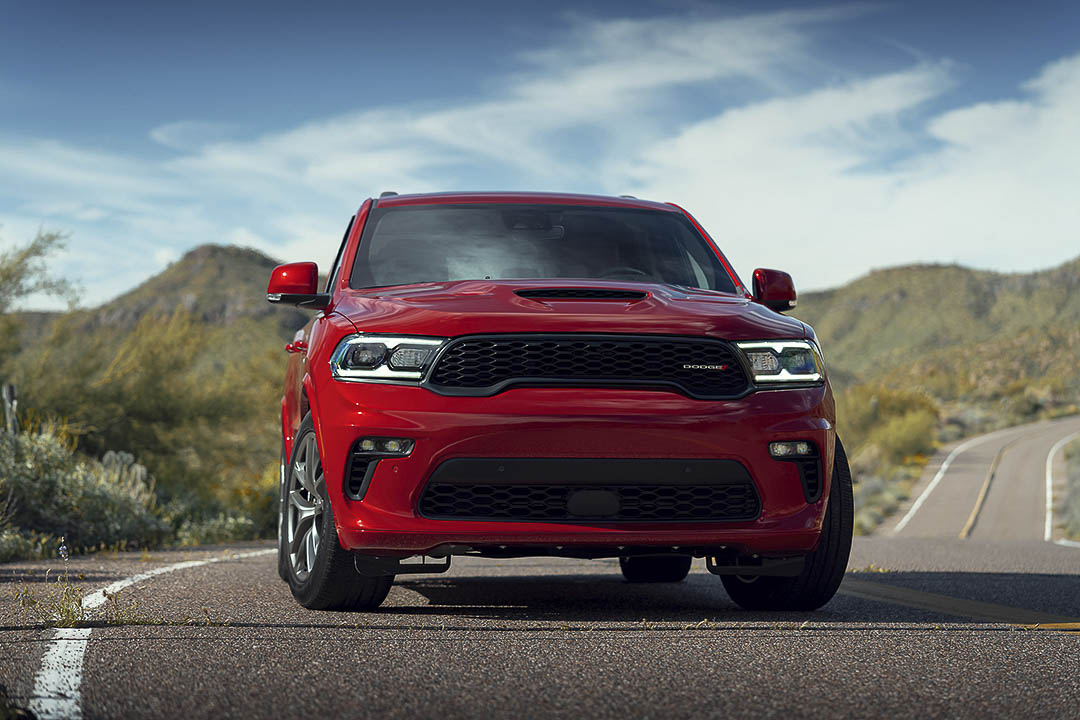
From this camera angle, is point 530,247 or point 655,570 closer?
point 530,247

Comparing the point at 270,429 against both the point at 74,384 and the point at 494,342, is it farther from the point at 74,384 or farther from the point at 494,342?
the point at 494,342

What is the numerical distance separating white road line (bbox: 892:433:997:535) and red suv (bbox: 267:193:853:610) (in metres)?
66.1

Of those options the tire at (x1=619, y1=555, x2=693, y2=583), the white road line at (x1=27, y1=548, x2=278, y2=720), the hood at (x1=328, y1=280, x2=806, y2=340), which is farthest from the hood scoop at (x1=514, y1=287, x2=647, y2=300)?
the tire at (x1=619, y1=555, x2=693, y2=583)

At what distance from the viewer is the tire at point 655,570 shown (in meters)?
7.61

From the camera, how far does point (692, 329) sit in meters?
5.23

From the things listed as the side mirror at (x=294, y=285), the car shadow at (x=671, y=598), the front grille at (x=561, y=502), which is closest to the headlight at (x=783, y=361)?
the front grille at (x=561, y=502)

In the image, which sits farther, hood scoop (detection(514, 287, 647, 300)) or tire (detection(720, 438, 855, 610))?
tire (detection(720, 438, 855, 610))

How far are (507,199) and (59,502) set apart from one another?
6.26 meters

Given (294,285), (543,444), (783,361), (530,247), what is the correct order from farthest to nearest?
(530,247)
(294,285)
(783,361)
(543,444)

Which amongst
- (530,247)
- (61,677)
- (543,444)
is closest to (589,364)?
(543,444)

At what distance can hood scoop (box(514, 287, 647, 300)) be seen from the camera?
5.43 meters

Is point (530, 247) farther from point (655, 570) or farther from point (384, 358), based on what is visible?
point (655, 570)

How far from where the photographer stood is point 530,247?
6574 millimetres

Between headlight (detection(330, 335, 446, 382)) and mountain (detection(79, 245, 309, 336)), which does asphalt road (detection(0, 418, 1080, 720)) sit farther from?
mountain (detection(79, 245, 309, 336))
